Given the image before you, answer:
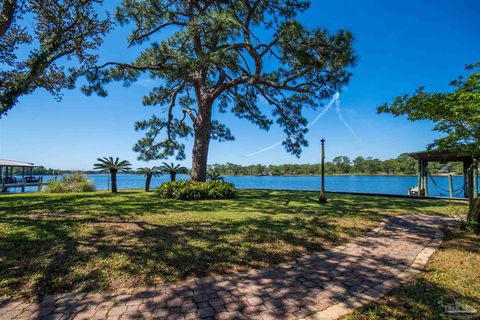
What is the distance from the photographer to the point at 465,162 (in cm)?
1267

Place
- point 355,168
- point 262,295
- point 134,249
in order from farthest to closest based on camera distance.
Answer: point 355,168 < point 134,249 < point 262,295

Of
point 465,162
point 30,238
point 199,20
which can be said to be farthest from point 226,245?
point 465,162

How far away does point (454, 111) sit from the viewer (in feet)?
15.1

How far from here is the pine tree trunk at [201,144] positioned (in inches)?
456

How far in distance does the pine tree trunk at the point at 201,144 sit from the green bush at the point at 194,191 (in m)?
1.28

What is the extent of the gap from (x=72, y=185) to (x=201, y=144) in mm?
9088

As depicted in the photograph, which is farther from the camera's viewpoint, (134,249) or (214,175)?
(214,175)

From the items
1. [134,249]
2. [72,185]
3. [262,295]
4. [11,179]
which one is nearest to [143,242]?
[134,249]

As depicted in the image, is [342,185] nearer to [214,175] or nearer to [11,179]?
[214,175]

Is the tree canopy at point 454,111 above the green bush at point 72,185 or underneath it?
above

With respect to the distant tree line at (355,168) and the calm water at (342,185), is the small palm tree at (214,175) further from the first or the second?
the distant tree line at (355,168)

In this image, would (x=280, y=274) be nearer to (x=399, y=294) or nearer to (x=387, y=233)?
(x=399, y=294)

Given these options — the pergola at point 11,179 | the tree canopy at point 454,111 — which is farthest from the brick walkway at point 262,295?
the pergola at point 11,179

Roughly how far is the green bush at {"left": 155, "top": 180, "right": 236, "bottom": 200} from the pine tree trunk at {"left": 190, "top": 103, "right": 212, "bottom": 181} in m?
1.28
